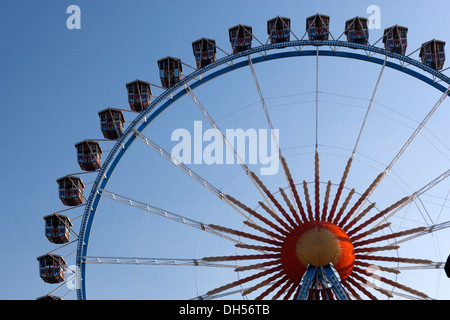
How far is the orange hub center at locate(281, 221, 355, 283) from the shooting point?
16.8 meters

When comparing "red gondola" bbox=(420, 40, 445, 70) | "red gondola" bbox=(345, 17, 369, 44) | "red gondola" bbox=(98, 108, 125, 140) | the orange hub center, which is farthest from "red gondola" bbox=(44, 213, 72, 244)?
"red gondola" bbox=(420, 40, 445, 70)

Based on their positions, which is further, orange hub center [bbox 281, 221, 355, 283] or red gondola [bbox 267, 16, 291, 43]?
red gondola [bbox 267, 16, 291, 43]

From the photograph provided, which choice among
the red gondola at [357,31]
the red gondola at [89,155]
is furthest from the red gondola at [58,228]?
the red gondola at [357,31]

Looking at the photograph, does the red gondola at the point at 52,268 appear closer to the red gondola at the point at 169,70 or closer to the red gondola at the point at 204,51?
the red gondola at the point at 169,70

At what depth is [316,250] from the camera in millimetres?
16828

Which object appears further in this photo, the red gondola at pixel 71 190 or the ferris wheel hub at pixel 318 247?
the red gondola at pixel 71 190

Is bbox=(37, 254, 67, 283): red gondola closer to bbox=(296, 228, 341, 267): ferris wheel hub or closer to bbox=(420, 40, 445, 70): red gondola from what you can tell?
bbox=(296, 228, 341, 267): ferris wheel hub

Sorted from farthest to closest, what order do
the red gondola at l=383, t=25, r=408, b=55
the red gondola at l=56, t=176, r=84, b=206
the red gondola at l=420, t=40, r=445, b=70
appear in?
the red gondola at l=56, t=176, r=84, b=206 → the red gondola at l=383, t=25, r=408, b=55 → the red gondola at l=420, t=40, r=445, b=70

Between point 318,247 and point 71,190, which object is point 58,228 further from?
point 318,247

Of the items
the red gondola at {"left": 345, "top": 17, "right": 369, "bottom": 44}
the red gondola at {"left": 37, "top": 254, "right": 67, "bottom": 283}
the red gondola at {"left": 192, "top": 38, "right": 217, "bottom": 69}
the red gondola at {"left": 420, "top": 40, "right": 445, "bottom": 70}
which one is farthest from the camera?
the red gondola at {"left": 192, "top": 38, "right": 217, "bottom": 69}

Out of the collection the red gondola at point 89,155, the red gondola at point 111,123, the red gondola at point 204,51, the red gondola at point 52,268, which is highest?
the red gondola at point 204,51

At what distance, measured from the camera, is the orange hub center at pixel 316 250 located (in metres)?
16.8

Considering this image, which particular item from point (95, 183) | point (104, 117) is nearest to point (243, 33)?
point (104, 117)
